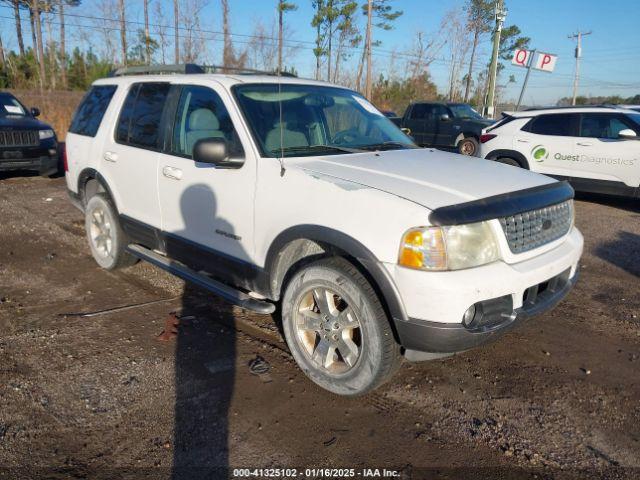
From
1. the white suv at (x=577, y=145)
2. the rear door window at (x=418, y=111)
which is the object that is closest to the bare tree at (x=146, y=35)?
the rear door window at (x=418, y=111)

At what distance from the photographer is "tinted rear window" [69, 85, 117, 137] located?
16.6 ft

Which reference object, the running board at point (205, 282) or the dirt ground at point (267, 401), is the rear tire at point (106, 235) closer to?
the running board at point (205, 282)

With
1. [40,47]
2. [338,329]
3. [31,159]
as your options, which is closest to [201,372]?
[338,329]

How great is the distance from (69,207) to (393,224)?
7381 millimetres

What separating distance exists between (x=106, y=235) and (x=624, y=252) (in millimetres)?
6103

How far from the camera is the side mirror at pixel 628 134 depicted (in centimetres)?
834

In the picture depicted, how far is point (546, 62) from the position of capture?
20.3 meters

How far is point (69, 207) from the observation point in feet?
27.8

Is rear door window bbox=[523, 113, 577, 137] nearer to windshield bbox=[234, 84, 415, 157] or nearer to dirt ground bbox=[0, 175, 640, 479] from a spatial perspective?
dirt ground bbox=[0, 175, 640, 479]

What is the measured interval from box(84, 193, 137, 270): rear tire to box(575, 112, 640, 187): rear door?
7801mm

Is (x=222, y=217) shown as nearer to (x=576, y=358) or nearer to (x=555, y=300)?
(x=555, y=300)

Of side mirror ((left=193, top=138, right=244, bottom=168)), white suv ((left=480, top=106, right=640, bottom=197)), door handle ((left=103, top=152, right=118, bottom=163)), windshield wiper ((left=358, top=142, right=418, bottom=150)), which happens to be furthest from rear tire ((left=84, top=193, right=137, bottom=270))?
white suv ((left=480, top=106, right=640, bottom=197))

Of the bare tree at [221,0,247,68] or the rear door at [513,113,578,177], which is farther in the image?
the bare tree at [221,0,247,68]

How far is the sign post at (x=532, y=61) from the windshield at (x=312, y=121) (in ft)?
52.2
